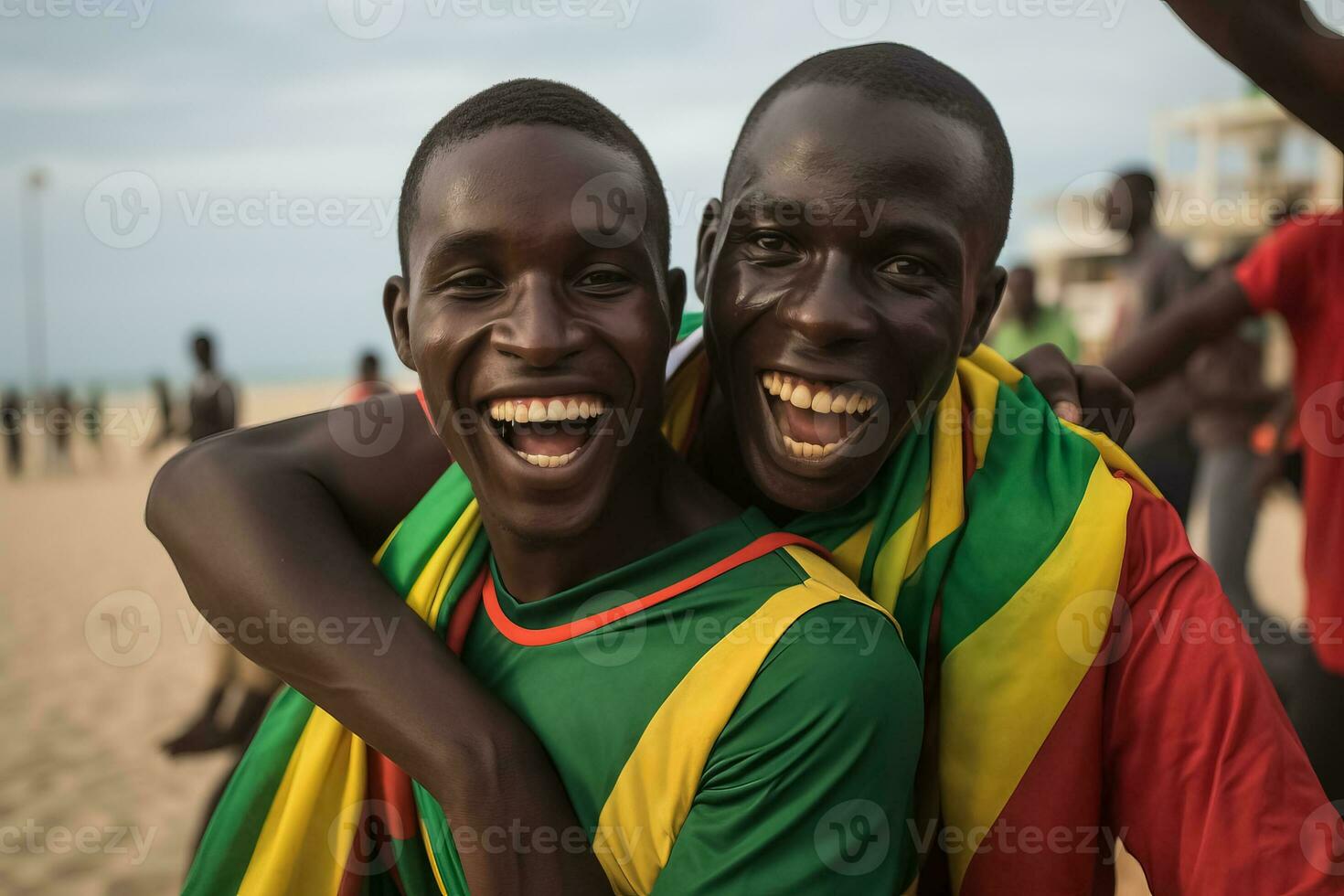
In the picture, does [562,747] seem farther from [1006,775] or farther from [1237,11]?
[1237,11]

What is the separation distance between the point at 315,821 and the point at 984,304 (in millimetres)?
1393

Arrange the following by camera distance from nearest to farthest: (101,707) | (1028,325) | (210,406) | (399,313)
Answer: (399,313) → (101,707) → (1028,325) → (210,406)

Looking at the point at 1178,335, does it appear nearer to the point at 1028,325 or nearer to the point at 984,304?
the point at 984,304

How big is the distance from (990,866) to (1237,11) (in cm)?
148

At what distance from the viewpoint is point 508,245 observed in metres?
1.53

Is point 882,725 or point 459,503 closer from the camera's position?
point 882,725

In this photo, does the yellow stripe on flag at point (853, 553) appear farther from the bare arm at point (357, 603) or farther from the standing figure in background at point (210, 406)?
the standing figure in background at point (210, 406)

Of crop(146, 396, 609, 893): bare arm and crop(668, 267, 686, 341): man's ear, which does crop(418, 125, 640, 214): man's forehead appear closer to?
crop(668, 267, 686, 341): man's ear

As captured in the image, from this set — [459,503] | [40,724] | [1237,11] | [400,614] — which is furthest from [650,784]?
[40,724]

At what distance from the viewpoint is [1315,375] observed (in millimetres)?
2762

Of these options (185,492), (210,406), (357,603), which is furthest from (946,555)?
(210,406)

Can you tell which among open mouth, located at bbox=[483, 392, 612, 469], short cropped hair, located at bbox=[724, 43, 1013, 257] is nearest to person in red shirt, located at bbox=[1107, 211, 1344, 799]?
short cropped hair, located at bbox=[724, 43, 1013, 257]

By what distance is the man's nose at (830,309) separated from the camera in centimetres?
162

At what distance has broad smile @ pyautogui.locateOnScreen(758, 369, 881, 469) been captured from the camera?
1.67 m
